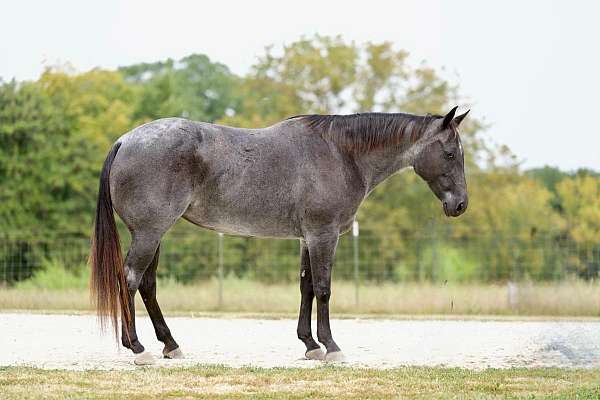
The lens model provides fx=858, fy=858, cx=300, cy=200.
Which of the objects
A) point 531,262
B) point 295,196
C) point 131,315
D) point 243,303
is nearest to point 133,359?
point 131,315

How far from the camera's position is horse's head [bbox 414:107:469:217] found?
8.55 m

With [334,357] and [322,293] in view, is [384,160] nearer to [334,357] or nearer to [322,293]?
[322,293]

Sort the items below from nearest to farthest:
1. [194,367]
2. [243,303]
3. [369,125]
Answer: [194,367]
[369,125]
[243,303]

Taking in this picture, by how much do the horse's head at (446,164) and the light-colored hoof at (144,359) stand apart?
10.6 ft

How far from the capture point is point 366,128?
8.67 metres

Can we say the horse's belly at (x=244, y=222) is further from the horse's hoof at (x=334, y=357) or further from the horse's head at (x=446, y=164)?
the horse's head at (x=446, y=164)

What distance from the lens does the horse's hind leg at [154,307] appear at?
8172 millimetres

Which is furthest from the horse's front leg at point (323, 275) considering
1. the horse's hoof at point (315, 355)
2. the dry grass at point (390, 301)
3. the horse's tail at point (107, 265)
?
the dry grass at point (390, 301)

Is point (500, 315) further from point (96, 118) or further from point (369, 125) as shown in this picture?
point (96, 118)

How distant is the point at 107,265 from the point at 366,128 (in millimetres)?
2888

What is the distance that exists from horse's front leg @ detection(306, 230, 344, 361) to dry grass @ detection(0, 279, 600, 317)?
6.27m

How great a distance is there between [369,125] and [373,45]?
2083 centimetres

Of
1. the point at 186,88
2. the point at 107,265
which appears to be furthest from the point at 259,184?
the point at 186,88

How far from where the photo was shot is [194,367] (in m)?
7.32
